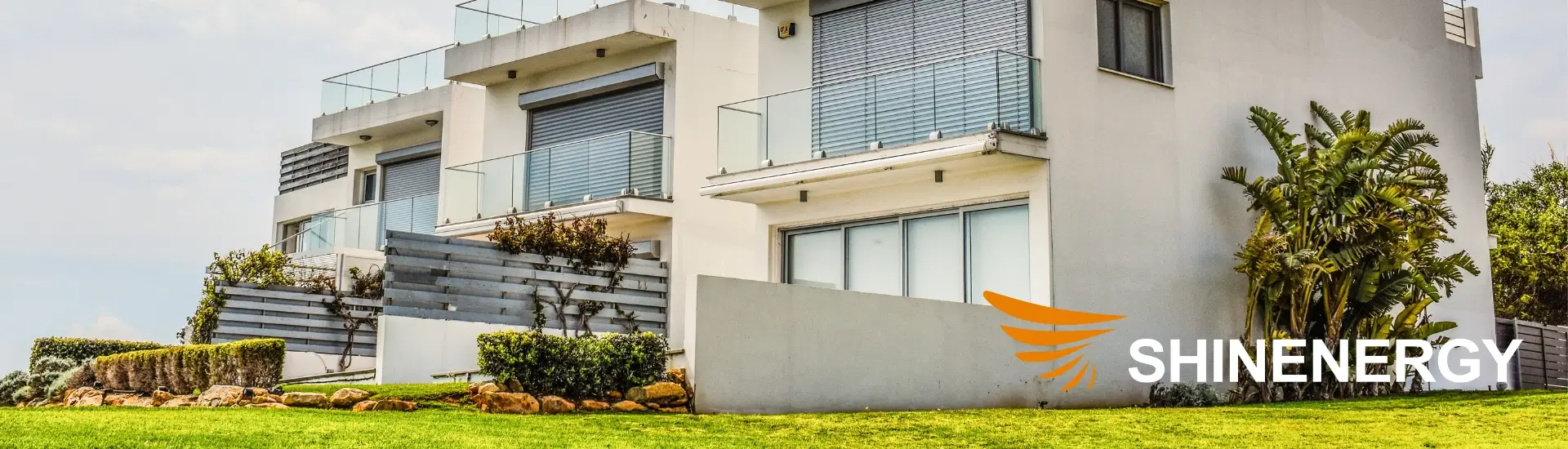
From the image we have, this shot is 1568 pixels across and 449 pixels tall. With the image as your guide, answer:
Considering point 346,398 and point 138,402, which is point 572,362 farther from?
point 138,402

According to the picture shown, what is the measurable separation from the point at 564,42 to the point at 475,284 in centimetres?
574

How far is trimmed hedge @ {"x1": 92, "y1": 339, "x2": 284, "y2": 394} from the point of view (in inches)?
615

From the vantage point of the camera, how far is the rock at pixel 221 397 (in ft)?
46.5

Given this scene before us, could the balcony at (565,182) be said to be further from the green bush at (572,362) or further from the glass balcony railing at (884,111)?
the green bush at (572,362)

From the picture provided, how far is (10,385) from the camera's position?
62.0ft

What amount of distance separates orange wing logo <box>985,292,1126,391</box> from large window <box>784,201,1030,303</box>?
1.39ft

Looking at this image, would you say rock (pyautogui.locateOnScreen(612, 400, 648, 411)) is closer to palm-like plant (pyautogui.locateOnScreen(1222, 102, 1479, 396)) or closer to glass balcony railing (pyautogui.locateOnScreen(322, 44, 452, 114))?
palm-like plant (pyautogui.locateOnScreen(1222, 102, 1479, 396))

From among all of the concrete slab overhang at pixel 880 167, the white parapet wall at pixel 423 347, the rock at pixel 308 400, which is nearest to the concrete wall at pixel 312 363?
A: the white parapet wall at pixel 423 347

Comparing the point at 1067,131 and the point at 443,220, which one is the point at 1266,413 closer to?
the point at 1067,131

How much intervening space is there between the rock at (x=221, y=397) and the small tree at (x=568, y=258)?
19.2 feet

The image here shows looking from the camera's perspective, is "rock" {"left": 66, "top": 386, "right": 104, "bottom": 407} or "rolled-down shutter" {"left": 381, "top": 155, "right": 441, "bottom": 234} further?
"rolled-down shutter" {"left": 381, "top": 155, "right": 441, "bottom": 234}

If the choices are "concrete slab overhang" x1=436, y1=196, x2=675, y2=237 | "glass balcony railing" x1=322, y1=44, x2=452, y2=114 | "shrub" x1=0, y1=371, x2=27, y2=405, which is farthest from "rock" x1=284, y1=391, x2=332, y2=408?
"glass balcony railing" x1=322, y1=44, x2=452, y2=114

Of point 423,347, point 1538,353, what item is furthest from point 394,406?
point 1538,353

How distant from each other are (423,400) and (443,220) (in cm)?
1225
